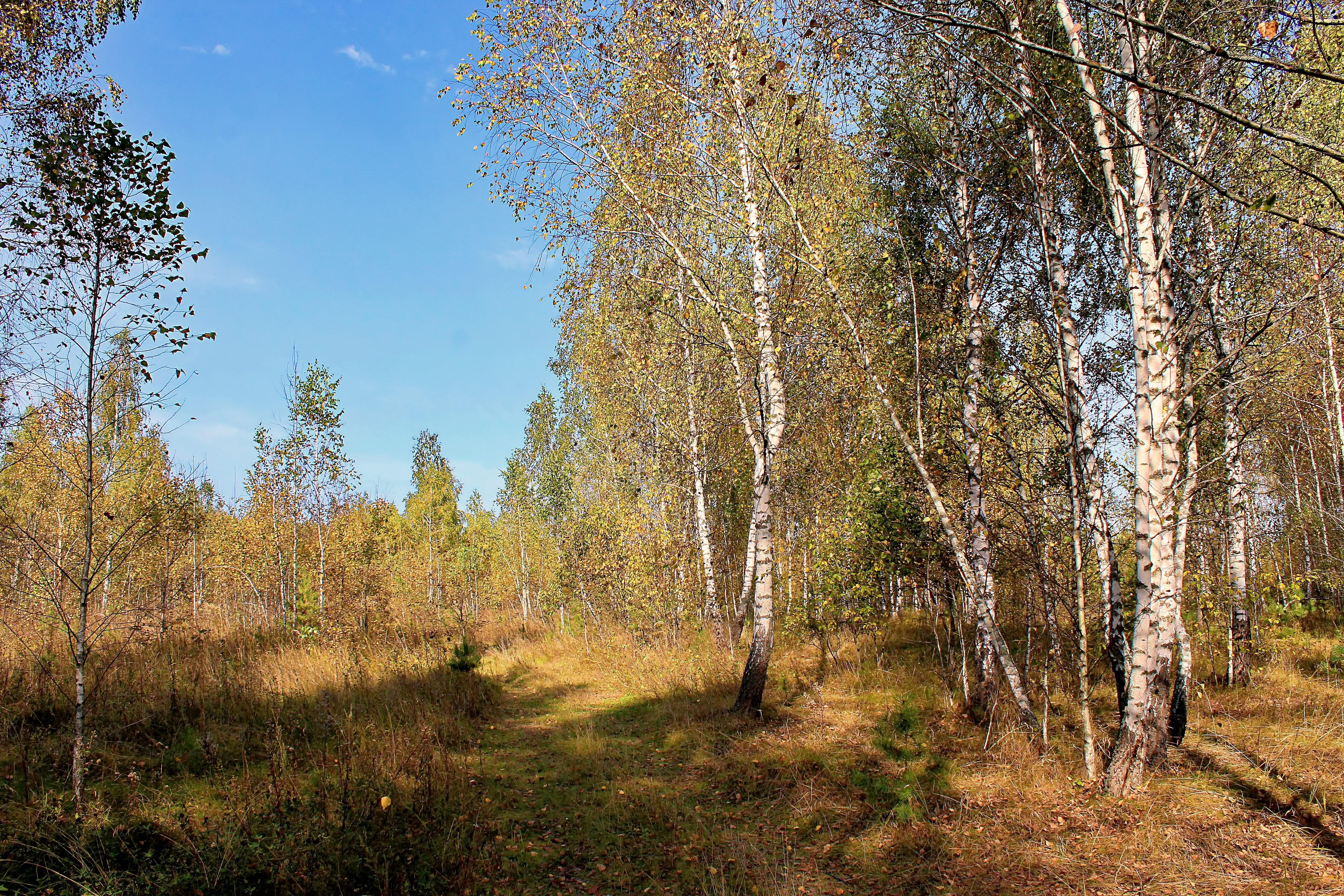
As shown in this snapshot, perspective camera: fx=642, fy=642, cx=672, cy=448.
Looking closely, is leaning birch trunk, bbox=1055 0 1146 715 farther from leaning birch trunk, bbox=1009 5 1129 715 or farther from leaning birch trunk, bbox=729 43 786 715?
leaning birch trunk, bbox=729 43 786 715

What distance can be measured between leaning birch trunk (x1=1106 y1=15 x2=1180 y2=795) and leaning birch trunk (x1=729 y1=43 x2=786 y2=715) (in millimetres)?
3827

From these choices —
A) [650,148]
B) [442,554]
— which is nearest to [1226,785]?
[650,148]

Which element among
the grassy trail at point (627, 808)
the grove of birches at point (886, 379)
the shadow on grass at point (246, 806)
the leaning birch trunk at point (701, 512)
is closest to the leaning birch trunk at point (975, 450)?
the grove of birches at point (886, 379)

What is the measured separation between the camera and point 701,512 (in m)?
13.3

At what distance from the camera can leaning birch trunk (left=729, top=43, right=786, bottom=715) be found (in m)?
8.20

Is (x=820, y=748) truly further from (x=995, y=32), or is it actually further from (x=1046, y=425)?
(x=995, y=32)

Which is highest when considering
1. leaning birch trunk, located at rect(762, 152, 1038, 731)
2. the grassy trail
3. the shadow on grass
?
leaning birch trunk, located at rect(762, 152, 1038, 731)

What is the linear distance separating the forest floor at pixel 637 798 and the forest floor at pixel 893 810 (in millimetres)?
24

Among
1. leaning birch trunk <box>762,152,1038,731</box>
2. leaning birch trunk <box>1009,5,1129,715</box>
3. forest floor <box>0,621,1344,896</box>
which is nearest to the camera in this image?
forest floor <box>0,621,1344,896</box>

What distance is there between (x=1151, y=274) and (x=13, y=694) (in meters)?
11.3

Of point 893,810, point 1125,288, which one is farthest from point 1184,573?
point 893,810

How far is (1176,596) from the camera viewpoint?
5250 millimetres

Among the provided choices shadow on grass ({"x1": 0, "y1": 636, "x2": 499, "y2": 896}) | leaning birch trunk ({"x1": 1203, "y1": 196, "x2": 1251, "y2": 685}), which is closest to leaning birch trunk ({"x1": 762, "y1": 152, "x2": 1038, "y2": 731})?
leaning birch trunk ({"x1": 1203, "y1": 196, "x2": 1251, "y2": 685})

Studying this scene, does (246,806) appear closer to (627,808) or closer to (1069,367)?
(627,808)
